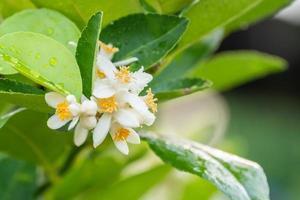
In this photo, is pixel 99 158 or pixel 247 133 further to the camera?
pixel 247 133

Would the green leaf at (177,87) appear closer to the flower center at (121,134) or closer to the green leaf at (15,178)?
the flower center at (121,134)

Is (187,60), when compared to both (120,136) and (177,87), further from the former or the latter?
(120,136)

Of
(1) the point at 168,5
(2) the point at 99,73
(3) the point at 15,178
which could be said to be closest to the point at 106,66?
(2) the point at 99,73

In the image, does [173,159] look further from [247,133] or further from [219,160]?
[247,133]

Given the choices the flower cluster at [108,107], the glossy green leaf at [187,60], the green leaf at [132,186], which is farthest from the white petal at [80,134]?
the green leaf at [132,186]

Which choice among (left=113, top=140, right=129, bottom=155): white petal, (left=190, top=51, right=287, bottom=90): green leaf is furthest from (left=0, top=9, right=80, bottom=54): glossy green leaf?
(left=190, top=51, right=287, bottom=90): green leaf

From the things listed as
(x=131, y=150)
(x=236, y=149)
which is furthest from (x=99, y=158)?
(x=236, y=149)
